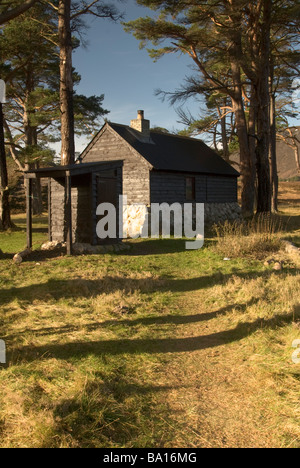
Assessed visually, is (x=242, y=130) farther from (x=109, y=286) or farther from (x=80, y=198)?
(x=109, y=286)

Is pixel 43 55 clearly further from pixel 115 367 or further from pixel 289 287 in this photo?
pixel 115 367

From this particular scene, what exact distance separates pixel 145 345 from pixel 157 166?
566 inches

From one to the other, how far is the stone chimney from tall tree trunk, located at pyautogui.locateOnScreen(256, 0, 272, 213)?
6331 millimetres

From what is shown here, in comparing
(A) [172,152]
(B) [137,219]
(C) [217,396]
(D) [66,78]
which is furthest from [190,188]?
(C) [217,396]

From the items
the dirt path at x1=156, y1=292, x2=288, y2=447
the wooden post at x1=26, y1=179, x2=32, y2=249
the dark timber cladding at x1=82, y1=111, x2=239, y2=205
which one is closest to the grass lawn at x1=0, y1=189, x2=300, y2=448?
the dirt path at x1=156, y1=292, x2=288, y2=447

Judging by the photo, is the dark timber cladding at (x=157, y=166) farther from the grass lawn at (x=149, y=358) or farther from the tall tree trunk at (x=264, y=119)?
the grass lawn at (x=149, y=358)

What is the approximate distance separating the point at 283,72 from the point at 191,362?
26919 millimetres

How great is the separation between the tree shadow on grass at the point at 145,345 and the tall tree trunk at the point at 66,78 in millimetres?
10685

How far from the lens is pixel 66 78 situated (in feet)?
50.2

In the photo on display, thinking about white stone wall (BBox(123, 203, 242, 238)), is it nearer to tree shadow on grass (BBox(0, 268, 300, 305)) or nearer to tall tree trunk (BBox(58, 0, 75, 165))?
tall tree trunk (BBox(58, 0, 75, 165))

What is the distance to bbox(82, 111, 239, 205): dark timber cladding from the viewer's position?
19.9m

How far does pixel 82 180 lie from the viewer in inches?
569

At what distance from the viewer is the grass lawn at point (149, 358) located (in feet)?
13.1

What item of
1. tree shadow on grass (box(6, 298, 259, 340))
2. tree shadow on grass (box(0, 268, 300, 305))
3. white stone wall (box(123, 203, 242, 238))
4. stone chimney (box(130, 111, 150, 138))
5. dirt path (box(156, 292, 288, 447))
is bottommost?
dirt path (box(156, 292, 288, 447))
